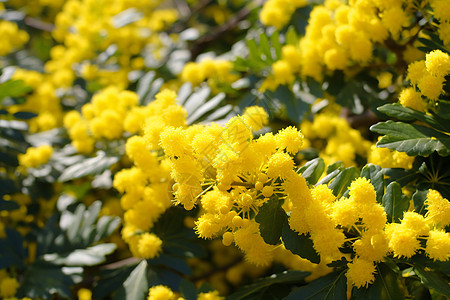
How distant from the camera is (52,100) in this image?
326 cm

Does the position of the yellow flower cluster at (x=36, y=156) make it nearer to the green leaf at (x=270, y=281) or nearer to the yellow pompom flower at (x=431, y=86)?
the green leaf at (x=270, y=281)

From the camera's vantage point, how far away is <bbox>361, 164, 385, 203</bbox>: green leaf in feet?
5.16

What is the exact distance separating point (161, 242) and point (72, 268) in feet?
1.78

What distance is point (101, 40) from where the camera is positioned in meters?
3.38

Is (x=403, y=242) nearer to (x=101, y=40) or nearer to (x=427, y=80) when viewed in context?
(x=427, y=80)

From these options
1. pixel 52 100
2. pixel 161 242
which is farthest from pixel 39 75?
pixel 161 242

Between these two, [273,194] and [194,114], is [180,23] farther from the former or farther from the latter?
[273,194]

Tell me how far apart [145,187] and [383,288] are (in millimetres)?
1191

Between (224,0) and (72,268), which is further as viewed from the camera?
(224,0)

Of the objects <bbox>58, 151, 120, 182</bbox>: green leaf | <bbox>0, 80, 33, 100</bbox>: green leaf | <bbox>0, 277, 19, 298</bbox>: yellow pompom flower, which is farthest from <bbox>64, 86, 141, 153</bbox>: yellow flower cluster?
<bbox>0, 277, 19, 298</bbox>: yellow pompom flower

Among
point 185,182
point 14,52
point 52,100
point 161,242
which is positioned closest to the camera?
point 185,182

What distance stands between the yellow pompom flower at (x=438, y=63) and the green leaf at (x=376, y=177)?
417 millimetres

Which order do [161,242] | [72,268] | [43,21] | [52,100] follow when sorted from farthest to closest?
[43,21] < [52,100] < [72,268] < [161,242]

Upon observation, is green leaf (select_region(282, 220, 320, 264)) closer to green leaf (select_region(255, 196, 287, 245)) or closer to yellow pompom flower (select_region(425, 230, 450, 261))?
green leaf (select_region(255, 196, 287, 245))
